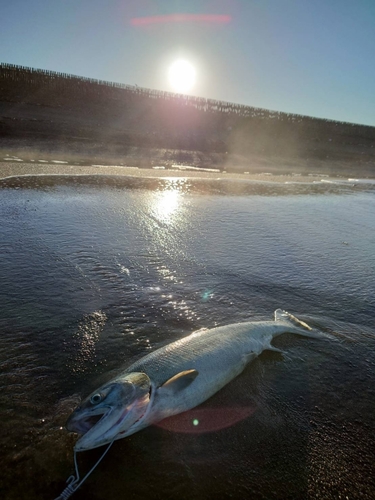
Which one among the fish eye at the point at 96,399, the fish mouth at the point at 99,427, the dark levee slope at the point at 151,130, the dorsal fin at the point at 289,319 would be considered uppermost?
the dark levee slope at the point at 151,130

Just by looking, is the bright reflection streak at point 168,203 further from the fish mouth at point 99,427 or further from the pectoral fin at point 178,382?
the fish mouth at point 99,427

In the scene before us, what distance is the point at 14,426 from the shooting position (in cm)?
207

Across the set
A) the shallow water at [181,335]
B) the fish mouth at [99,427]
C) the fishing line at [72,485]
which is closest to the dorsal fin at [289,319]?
the shallow water at [181,335]

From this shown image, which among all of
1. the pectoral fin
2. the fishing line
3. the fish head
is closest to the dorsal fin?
the pectoral fin

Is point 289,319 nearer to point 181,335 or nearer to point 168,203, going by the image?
point 181,335

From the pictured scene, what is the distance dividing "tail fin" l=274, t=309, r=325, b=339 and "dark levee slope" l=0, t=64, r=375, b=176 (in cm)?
1524

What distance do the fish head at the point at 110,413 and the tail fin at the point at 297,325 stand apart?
5.53ft

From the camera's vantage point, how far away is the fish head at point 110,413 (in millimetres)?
2008

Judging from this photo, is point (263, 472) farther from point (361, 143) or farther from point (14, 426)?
point (361, 143)

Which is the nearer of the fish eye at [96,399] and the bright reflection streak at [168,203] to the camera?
the fish eye at [96,399]

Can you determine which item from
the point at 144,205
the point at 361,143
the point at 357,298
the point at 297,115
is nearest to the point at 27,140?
the point at 144,205

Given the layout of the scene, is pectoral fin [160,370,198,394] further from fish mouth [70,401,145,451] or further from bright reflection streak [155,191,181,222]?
bright reflection streak [155,191,181,222]

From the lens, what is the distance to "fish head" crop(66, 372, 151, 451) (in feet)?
6.59

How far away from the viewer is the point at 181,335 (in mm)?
3088
